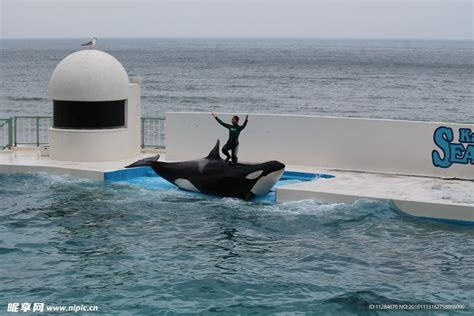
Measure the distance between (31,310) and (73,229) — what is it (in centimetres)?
442

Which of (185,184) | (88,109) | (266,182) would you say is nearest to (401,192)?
(266,182)

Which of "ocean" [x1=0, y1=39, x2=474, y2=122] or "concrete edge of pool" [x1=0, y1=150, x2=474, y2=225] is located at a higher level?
"concrete edge of pool" [x1=0, y1=150, x2=474, y2=225]

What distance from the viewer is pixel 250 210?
16734mm

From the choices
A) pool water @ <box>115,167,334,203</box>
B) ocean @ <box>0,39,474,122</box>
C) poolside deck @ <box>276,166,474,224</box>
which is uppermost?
poolside deck @ <box>276,166,474,224</box>

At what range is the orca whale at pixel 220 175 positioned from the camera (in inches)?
683

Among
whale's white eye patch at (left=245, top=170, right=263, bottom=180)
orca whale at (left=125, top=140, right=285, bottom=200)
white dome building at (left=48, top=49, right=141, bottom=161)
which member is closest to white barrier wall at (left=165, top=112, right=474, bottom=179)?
white dome building at (left=48, top=49, right=141, bottom=161)

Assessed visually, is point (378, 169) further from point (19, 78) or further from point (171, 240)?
point (19, 78)

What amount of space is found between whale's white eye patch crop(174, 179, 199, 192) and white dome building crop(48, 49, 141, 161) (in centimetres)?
308

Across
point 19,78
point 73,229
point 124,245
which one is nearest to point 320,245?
point 124,245

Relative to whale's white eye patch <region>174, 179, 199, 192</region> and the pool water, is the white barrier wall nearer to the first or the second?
the pool water

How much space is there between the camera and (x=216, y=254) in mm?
14039

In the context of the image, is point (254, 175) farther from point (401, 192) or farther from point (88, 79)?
point (88, 79)

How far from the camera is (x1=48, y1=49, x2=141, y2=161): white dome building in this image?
20.6 meters

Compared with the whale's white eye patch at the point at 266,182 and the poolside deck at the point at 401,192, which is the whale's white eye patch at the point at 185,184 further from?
the poolside deck at the point at 401,192
